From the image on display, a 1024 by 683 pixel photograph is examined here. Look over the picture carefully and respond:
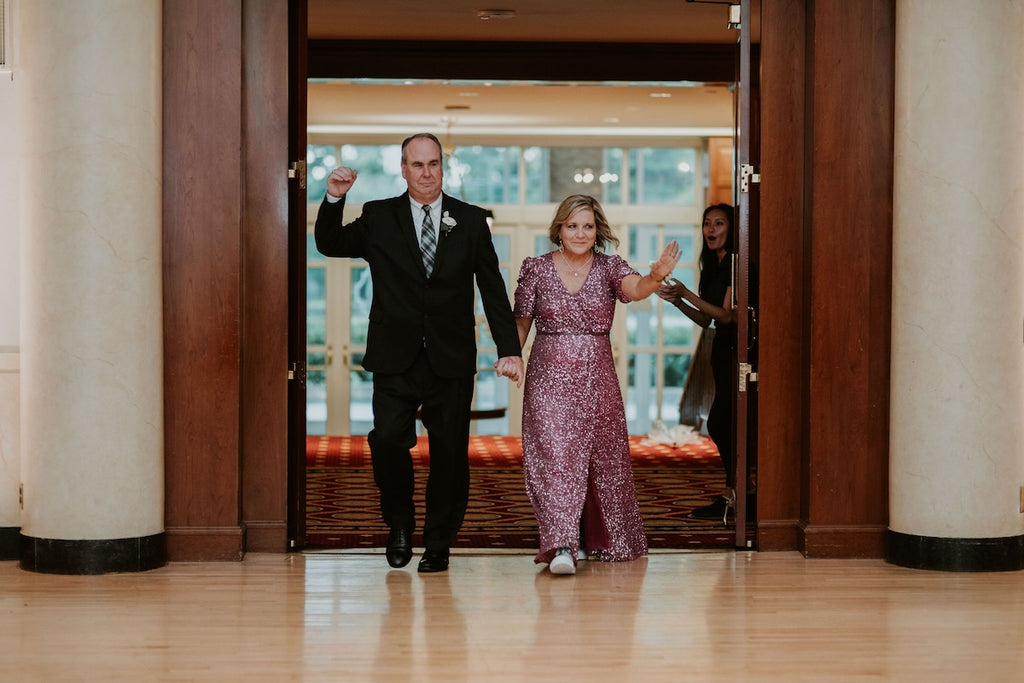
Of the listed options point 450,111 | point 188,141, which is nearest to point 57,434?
point 188,141

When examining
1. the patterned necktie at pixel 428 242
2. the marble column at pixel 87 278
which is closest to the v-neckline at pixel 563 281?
the patterned necktie at pixel 428 242

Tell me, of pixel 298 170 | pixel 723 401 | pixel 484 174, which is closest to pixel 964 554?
pixel 723 401

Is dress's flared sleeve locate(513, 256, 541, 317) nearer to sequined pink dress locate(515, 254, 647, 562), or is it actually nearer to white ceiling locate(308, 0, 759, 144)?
sequined pink dress locate(515, 254, 647, 562)

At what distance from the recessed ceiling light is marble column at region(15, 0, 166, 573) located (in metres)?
3.60

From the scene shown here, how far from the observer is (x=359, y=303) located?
47.9ft

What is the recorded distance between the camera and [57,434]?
5594mm

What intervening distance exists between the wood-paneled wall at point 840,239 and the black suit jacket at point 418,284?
1314 millimetres

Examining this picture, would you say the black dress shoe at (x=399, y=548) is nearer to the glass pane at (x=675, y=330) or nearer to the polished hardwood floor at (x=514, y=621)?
the polished hardwood floor at (x=514, y=621)

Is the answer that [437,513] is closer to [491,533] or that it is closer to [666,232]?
[491,533]

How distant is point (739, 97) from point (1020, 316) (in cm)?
153

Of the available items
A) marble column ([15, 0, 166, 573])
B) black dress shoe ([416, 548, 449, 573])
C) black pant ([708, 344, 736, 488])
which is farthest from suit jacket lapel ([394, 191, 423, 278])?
black pant ([708, 344, 736, 488])

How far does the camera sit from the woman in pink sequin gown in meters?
5.80

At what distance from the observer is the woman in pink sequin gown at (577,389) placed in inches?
229

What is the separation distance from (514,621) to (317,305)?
10116mm
